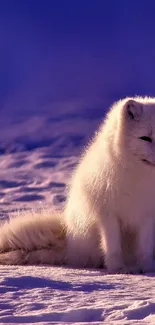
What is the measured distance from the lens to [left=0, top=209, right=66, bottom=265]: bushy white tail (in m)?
3.42

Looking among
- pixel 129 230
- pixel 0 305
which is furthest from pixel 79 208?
pixel 0 305

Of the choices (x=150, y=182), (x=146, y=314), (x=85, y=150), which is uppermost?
(x=85, y=150)

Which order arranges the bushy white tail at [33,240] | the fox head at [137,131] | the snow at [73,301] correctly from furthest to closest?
the bushy white tail at [33,240]
the fox head at [137,131]
the snow at [73,301]

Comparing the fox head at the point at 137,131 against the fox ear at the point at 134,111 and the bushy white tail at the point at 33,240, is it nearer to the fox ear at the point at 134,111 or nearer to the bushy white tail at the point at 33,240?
the fox ear at the point at 134,111

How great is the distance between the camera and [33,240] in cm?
350

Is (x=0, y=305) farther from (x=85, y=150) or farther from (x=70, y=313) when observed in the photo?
(x=85, y=150)

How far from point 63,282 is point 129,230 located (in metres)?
1.11

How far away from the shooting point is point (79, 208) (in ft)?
10.8

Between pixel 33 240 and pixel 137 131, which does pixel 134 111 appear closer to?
pixel 137 131

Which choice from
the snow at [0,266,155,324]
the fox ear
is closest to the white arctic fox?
the fox ear

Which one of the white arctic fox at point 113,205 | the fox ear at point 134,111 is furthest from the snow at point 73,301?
the fox ear at point 134,111

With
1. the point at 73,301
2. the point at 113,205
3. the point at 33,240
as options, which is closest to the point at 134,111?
the point at 113,205

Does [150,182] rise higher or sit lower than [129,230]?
higher

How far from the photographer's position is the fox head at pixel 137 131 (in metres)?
2.95
